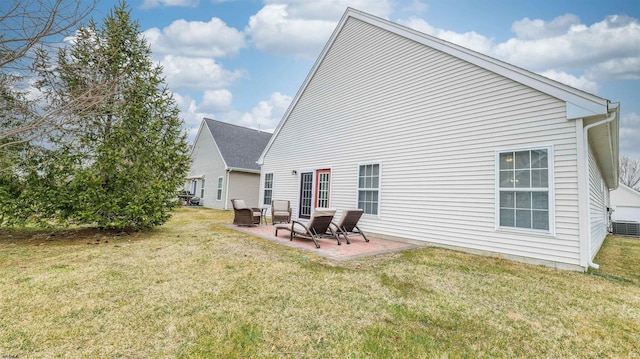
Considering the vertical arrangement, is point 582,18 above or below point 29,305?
above

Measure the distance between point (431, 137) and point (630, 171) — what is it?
134 feet

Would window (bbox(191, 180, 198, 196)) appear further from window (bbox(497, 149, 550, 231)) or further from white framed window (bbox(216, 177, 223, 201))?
window (bbox(497, 149, 550, 231))

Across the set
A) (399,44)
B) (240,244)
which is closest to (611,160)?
(399,44)

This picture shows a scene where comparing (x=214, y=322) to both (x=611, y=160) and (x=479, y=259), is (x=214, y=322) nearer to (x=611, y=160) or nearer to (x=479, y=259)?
(x=479, y=259)

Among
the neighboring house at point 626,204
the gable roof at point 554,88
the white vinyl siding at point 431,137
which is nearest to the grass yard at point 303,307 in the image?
the white vinyl siding at point 431,137

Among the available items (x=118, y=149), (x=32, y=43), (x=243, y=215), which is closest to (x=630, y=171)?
(x=243, y=215)

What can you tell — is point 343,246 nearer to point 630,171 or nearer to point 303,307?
point 303,307

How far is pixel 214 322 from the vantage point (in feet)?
8.98

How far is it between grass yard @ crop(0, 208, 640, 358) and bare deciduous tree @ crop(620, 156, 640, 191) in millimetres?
39055

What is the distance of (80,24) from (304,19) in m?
10.8

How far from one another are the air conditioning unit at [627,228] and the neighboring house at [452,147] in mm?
5858

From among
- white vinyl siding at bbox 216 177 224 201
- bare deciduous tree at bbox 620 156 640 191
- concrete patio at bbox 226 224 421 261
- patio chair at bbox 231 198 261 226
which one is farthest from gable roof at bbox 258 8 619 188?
bare deciduous tree at bbox 620 156 640 191

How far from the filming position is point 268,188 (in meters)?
13.3

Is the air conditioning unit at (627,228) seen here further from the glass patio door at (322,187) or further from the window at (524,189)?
the glass patio door at (322,187)
